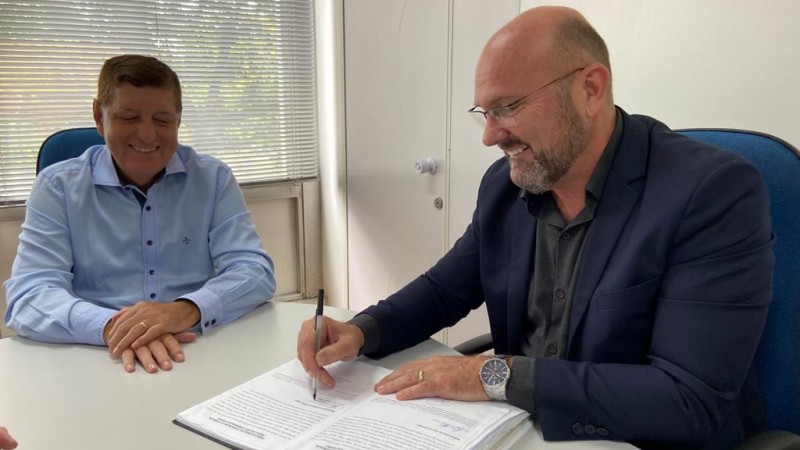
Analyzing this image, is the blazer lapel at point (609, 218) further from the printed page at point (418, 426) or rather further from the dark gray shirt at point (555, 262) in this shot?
the printed page at point (418, 426)

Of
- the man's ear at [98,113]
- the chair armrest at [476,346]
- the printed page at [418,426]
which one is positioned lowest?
the chair armrest at [476,346]

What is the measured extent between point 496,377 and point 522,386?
44mm

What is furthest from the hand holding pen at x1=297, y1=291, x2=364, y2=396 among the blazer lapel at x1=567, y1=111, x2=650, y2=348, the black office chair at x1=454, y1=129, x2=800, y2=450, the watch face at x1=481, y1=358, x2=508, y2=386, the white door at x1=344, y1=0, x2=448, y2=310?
the white door at x1=344, y1=0, x2=448, y2=310

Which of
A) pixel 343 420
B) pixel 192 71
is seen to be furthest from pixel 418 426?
pixel 192 71

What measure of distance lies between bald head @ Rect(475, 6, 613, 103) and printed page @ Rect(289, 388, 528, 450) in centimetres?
60

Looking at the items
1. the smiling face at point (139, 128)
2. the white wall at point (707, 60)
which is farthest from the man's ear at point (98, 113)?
the white wall at point (707, 60)

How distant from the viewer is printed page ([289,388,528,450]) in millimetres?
810

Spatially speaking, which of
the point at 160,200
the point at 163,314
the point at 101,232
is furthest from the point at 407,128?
the point at 163,314

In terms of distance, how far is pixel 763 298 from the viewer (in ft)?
2.94

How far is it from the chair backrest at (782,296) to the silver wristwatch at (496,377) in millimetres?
439

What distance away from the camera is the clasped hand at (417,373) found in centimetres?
93

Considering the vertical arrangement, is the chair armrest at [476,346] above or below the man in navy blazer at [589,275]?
below

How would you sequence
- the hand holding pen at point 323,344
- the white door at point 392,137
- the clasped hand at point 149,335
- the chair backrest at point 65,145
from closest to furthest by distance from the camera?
the hand holding pen at point 323,344 < the clasped hand at point 149,335 < the chair backrest at point 65,145 < the white door at point 392,137

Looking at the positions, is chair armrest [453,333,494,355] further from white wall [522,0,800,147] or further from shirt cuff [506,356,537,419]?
white wall [522,0,800,147]
